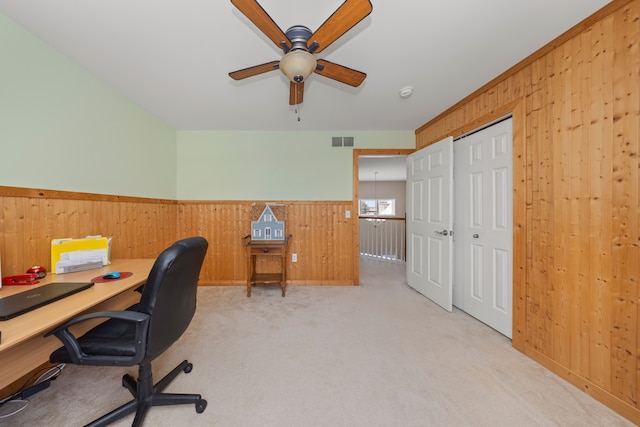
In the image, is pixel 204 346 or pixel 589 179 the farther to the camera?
pixel 204 346

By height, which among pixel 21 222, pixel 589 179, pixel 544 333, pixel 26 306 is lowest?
pixel 544 333

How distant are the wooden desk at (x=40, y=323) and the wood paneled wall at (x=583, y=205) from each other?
2.93 m

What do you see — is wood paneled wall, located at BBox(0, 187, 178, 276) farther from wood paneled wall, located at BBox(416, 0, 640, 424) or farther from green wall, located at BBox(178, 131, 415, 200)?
wood paneled wall, located at BBox(416, 0, 640, 424)

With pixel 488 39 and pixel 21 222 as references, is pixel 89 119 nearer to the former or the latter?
pixel 21 222

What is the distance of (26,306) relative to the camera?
1070 mm

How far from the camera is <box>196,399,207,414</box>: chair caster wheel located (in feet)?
4.46

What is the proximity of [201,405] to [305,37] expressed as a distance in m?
2.31

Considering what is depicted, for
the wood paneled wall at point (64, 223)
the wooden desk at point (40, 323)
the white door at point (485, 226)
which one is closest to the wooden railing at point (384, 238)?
the white door at point (485, 226)

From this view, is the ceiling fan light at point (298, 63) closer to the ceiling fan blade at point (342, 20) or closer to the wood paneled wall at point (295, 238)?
the ceiling fan blade at point (342, 20)

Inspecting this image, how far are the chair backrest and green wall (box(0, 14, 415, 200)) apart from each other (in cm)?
146

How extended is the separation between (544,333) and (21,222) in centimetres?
393

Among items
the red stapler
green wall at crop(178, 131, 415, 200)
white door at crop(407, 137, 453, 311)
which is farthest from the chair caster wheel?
green wall at crop(178, 131, 415, 200)

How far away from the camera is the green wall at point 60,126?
5.11 feet

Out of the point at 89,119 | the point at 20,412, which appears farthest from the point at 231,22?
the point at 20,412
